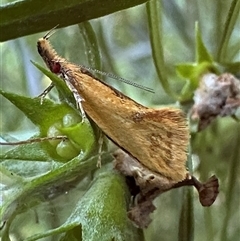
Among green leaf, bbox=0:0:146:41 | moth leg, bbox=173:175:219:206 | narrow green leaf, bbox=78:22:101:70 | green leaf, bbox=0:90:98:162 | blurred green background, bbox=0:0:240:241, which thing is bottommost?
blurred green background, bbox=0:0:240:241

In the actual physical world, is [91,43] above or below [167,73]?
above

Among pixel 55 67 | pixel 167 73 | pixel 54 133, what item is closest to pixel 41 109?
pixel 54 133

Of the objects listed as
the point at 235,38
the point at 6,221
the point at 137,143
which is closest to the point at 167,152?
the point at 137,143

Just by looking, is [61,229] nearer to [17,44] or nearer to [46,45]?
[46,45]

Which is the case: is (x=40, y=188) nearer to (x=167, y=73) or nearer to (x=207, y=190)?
(x=207, y=190)

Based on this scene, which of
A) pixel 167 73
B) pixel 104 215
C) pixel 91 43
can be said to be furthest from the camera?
pixel 167 73

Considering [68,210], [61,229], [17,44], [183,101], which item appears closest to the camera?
[61,229]

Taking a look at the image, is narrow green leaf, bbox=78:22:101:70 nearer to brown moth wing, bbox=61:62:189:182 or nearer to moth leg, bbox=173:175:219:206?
brown moth wing, bbox=61:62:189:182

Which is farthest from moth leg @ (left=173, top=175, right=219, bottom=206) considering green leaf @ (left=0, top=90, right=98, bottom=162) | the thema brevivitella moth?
green leaf @ (left=0, top=90, right=98, bottom=162)
